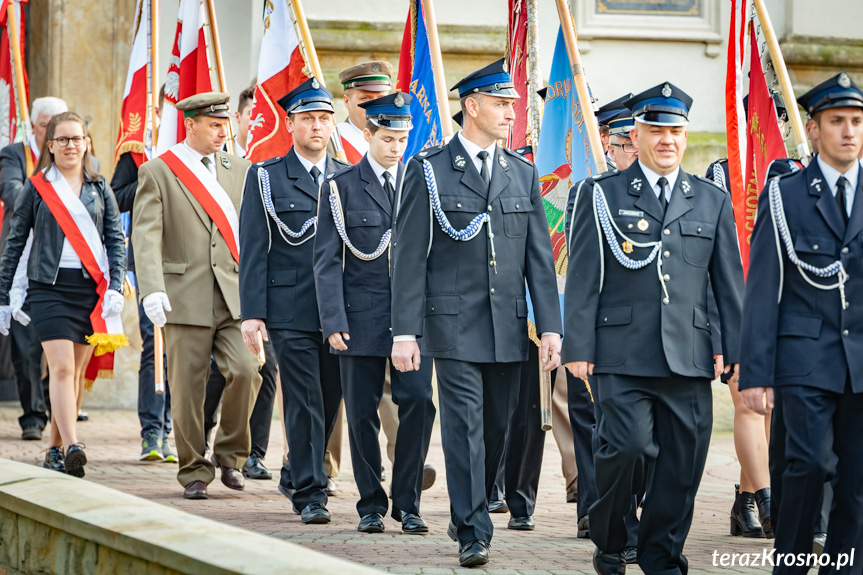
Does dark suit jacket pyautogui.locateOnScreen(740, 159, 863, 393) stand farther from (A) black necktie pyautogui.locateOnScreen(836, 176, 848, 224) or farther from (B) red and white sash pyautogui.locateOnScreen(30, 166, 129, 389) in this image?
(B) red and white sash pyautogui.locateOnScreen(30, 166, 129, 389)

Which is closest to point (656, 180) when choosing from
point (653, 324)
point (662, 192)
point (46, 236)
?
point (662, 192)

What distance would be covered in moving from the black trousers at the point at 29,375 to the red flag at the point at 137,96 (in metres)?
1.71

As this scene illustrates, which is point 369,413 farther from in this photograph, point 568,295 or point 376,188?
point 568,295

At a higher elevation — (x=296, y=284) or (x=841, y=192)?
(x=841, y=192)

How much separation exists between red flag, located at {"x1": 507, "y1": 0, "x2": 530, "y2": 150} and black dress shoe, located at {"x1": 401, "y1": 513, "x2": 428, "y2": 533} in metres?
2.69

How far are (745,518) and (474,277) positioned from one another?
189cm

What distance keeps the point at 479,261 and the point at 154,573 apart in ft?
7.79

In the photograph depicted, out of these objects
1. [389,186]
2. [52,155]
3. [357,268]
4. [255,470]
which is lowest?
[255,470]

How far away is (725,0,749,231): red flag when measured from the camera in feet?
24.8

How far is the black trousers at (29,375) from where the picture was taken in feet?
35.8

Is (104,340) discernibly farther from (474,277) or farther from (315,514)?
(474,277)

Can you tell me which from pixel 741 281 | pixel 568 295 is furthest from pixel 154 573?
pixel 741 281

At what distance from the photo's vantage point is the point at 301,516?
280 inches

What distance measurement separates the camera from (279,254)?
7.55 m
